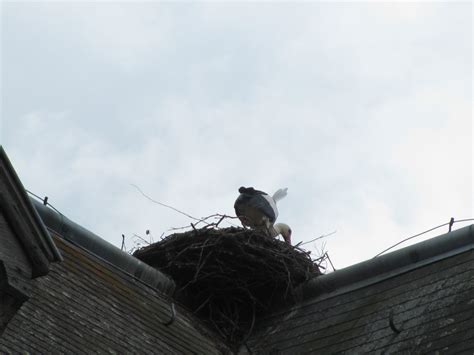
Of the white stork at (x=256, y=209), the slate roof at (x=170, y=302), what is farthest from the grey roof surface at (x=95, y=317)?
the white stork at (x=256, y=209)

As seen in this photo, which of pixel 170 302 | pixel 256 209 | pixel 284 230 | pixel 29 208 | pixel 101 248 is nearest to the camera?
pixel 29 208

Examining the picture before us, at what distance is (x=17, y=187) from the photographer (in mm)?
7410

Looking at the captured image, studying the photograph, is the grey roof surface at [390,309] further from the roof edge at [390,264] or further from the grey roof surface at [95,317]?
the grey roof surface at [95,317]

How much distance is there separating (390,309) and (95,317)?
253 cm

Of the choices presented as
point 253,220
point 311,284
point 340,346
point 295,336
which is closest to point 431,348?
point 340,346

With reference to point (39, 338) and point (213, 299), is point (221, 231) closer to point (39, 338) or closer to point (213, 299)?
point (213, 299)

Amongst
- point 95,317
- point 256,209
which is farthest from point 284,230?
point 95,317

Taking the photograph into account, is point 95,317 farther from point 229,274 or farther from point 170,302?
point 229,274

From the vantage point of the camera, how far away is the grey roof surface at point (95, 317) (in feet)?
27.0

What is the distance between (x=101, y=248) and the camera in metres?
10.7

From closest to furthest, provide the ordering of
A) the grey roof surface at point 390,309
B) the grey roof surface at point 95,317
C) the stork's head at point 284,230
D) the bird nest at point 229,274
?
the grey roof surface at point 95,317 → the grey roof surface at point 390,309 → the bird nest at point 229,274 → the stork's head at point 284,230

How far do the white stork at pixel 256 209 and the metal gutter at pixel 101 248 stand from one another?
108 inches

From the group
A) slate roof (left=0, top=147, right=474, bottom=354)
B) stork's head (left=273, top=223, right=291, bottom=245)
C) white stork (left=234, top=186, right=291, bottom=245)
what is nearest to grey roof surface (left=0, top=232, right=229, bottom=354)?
slate roof (left=0, top=147, right=474, bottom=354)

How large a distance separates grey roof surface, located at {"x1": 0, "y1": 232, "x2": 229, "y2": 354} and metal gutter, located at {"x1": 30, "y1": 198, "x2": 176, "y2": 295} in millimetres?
85
